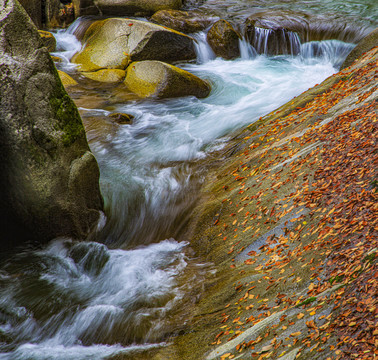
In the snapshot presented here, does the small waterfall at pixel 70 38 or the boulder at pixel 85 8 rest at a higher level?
the boulder at pixel 85 8

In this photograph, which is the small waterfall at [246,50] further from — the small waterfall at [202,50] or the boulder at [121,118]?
the boulder at [121,118]

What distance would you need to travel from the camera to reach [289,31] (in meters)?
14.7

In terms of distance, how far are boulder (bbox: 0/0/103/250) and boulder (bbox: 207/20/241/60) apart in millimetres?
9947

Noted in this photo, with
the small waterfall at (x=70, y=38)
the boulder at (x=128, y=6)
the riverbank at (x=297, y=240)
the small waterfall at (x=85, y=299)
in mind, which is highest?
the boulder at (x=128, y=6)

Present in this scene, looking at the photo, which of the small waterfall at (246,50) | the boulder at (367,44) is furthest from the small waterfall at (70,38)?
the boulder at (367,44)

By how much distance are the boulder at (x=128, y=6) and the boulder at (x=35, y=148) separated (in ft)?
38.3

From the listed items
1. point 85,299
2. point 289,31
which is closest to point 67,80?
point 85,299

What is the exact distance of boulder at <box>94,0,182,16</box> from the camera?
15461 millimetres

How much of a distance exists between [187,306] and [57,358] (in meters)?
1.55

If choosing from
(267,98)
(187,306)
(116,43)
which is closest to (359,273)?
(187,306)

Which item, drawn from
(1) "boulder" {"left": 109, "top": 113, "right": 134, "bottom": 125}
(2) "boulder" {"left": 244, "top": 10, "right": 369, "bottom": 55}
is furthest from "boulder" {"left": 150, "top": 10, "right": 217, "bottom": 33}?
(1) "boulder" {"left": 109, "top": 113, "right": 134, "bottom": 125}

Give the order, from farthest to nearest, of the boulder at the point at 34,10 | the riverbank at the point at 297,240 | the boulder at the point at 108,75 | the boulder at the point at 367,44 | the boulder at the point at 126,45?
the boulder at the point at 34,10 < the boulder at the point at 126,45 < the boulder at the point at 108,75 < the boulder at the point at 367,44 < the riverbank at the point at 297,240

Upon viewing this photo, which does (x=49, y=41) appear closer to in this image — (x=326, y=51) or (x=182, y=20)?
(x=182, y=20)

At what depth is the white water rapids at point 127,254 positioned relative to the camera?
14.5ft
